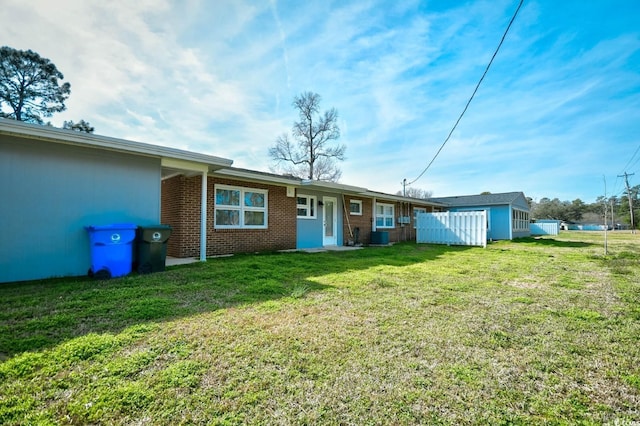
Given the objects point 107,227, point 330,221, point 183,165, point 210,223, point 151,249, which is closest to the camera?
point 107,227

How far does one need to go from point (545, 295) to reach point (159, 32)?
35.1ft

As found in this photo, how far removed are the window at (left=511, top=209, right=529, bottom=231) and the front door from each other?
14819 mm

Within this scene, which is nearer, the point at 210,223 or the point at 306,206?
the point at 210,223

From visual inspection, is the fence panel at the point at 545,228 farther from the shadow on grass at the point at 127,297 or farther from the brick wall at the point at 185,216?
the brick wall at the point at 185,216

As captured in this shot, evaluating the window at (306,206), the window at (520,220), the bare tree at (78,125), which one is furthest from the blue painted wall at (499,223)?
the bare tree at (78,125)

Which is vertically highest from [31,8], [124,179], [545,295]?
[31,8]

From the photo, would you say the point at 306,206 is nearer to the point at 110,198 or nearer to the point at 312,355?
the point at 110,198

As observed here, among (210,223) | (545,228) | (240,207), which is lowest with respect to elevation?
(545,228)

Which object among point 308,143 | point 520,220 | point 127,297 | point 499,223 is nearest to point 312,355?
point 127,297

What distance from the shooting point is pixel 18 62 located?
20109mm

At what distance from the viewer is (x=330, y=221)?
42.6 feet

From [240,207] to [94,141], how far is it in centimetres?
446

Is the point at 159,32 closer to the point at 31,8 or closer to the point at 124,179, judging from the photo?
the point at 31,8

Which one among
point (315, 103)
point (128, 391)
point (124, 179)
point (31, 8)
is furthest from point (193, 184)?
point (315, 103)
